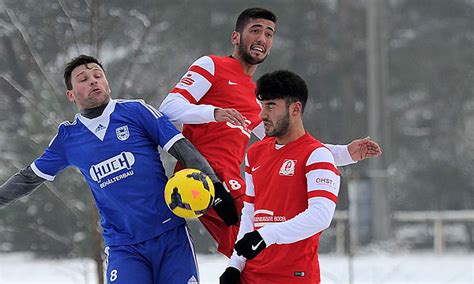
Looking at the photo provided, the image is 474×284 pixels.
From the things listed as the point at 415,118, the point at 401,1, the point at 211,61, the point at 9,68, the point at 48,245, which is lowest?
the point at 48,245

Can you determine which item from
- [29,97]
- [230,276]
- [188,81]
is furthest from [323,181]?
[29,97]

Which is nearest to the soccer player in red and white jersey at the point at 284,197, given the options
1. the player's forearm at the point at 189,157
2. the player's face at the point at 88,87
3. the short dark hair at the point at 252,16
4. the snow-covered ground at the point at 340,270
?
the player's forearm at the point at 189,157

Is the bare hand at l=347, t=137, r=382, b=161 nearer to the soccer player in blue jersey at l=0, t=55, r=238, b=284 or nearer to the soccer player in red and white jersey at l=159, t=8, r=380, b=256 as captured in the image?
the soccer player in red and white jersey at l=159, t=8, r=380, b=256

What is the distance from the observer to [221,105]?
5676mm

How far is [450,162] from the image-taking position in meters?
23.3

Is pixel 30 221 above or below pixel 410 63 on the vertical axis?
below

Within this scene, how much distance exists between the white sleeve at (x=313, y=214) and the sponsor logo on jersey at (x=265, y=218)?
129mm

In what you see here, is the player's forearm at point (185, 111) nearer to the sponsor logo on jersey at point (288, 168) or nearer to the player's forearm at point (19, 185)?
the sponsor logo on jersey at point (288, 168)

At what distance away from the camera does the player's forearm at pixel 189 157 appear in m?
5.28

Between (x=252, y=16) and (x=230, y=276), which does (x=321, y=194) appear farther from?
(x=252, y=16)

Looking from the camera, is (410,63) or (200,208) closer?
(200,208)

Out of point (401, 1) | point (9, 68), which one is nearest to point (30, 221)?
point (9, 68)

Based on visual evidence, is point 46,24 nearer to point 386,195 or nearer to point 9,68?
point 9,68

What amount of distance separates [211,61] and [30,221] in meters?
6.86
